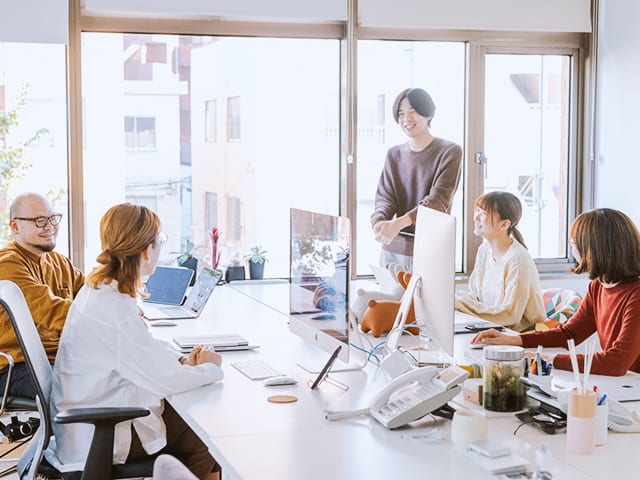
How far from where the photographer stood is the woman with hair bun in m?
3.85

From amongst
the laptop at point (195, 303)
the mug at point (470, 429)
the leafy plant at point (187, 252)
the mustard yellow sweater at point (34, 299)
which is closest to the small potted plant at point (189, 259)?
the leafy plant at point (187, 252)

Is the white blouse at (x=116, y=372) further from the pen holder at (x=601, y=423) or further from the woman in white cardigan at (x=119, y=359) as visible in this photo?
the pen holder at (x=601, y=423)

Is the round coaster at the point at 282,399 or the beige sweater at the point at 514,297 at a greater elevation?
the beige sweater at the point at 514,297

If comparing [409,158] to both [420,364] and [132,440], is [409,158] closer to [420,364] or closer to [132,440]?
[420,364]

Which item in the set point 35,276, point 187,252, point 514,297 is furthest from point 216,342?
point 187,252

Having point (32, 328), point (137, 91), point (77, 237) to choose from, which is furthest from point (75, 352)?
point (137, 91)

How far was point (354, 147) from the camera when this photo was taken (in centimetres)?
536

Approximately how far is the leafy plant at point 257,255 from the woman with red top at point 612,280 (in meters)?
2.28

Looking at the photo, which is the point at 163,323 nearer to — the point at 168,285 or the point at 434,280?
the point at 168,285

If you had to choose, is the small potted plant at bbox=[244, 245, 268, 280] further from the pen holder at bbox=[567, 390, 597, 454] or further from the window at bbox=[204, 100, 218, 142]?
the pen holder at bbox=[567, 390, 597, 454]

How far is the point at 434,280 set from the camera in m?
2.70

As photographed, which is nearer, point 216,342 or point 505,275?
point 216,342

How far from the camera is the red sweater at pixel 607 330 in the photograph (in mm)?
2766

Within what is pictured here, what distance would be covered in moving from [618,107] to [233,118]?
235 centimetres
